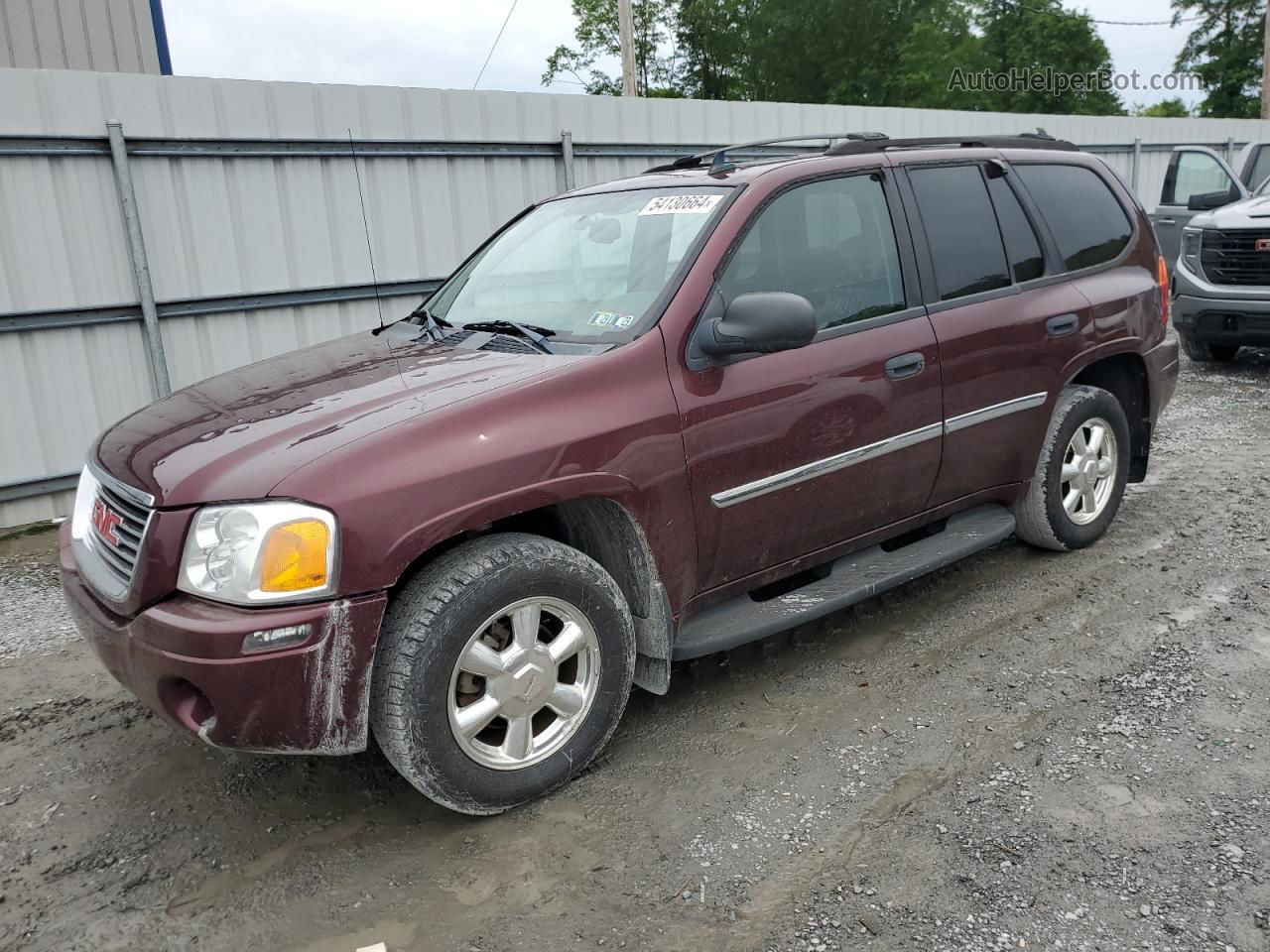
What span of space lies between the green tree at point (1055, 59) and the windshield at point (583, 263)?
42.8m

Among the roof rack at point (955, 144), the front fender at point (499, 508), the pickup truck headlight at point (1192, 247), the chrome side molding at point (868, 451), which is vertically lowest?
the chrome side molding at point (868, 451)

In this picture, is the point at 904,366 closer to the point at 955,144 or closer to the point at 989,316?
the point at 989,316

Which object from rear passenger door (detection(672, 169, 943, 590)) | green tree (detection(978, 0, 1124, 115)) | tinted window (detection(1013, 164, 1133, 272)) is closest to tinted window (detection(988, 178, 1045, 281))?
tinted window (detection(1013, 164, 1133, 272))

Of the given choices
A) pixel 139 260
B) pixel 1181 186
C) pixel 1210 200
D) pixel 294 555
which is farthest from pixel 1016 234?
pixel 1181 186

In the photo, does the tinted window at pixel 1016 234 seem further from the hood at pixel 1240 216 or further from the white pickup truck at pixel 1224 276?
the hood at pixel 1240 216

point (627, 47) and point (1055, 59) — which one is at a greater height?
point (1055, 59)

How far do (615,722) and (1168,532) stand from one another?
3.28m

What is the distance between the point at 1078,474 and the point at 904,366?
140cm

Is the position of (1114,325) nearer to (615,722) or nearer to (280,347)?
(615,722)

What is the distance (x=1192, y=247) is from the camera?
8.72m

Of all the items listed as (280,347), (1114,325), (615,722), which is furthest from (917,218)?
(280,347)

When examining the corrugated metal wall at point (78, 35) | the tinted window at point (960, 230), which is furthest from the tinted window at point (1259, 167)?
the corrugated metal wall at point (78, 35)

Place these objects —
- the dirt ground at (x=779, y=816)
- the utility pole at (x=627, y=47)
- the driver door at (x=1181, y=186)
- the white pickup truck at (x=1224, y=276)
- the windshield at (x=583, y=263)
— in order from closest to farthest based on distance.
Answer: the dirt ground at (x=779, y=816) → the windshield at (x=583, y=263) → the white pickup truck at (x=1224, y=276) → the driver door at (x=1181, y=186) → the utility pole at (x=627, y=47)

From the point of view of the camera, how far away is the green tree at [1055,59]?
41625mm
